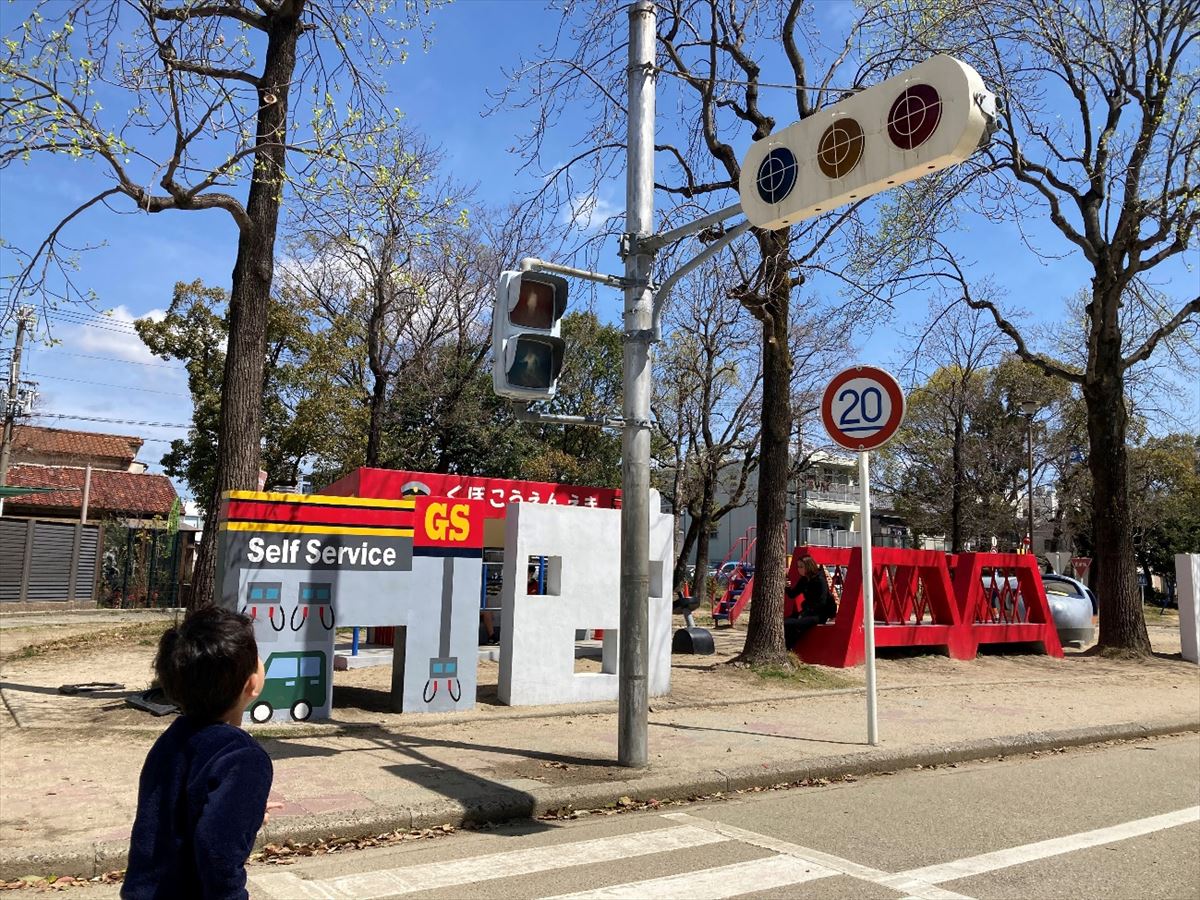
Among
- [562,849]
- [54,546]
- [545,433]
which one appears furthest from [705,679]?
[545,433]

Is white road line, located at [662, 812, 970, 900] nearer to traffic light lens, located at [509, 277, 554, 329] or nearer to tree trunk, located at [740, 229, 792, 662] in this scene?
traffic light lens, located at [509, 277, 554, 329]

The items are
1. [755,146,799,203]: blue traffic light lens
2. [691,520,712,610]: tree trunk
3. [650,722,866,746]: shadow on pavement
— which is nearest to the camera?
[755,146,799,203]: blue traffic light lens

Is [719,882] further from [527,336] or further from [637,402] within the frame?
[527,336]

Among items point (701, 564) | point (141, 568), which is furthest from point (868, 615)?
point (141, 568)

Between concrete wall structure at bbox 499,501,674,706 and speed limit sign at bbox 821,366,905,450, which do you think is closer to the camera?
speed limit sign at bbox 821,366,905,450

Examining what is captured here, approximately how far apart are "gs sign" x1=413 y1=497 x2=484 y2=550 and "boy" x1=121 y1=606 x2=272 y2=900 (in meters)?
7.06

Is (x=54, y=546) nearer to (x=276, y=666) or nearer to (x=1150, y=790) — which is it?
(x=276, y=666)

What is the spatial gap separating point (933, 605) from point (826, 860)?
1091 centimetres

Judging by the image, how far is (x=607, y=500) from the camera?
705 inches

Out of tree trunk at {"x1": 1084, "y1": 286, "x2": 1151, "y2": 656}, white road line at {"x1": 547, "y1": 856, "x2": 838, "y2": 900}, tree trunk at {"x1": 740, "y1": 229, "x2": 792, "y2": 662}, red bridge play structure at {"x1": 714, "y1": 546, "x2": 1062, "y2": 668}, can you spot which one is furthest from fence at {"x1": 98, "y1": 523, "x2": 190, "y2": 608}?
white road line at {"x1": 547, "y1": 856, "x2": 838, "y2": 900}

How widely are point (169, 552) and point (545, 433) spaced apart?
15058mm

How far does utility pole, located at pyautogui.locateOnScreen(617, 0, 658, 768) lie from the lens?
24.0 feet

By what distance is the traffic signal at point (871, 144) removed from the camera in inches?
213

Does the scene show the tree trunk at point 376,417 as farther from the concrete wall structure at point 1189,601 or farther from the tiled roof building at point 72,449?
the tiled roof building at point 72,449
